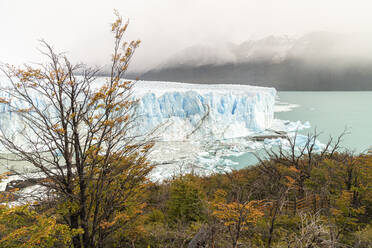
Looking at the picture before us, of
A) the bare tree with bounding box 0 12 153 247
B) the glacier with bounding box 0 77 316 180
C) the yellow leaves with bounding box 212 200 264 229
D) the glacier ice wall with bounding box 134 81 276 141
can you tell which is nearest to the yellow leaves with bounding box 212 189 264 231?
the yellow leaves with bounding box 212 200 264 229

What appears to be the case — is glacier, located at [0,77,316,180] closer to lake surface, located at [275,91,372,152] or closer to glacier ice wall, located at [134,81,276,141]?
glacier ice wall, located at [134,81,276,141]

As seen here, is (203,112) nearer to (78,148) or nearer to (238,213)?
(78,148)

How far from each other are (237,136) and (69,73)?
21855mm

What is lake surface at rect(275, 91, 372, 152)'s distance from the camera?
64.2 feet

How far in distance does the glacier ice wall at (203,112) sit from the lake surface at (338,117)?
740 centimetres

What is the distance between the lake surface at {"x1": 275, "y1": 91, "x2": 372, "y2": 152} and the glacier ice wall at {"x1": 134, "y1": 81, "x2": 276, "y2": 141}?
7397mm

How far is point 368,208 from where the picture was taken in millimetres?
5609

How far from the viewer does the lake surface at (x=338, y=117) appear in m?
19.6

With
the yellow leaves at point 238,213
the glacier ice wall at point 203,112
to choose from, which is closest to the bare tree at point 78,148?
the yellow leaves at point 238,213

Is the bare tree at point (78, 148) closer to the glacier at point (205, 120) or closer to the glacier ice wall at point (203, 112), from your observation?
the glacier at point (205, 120)

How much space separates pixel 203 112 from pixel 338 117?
2081 cm

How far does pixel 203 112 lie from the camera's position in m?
21.5

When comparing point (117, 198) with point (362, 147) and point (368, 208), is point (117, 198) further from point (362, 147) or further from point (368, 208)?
point (362, 147)

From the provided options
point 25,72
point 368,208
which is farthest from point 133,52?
point 368,208
